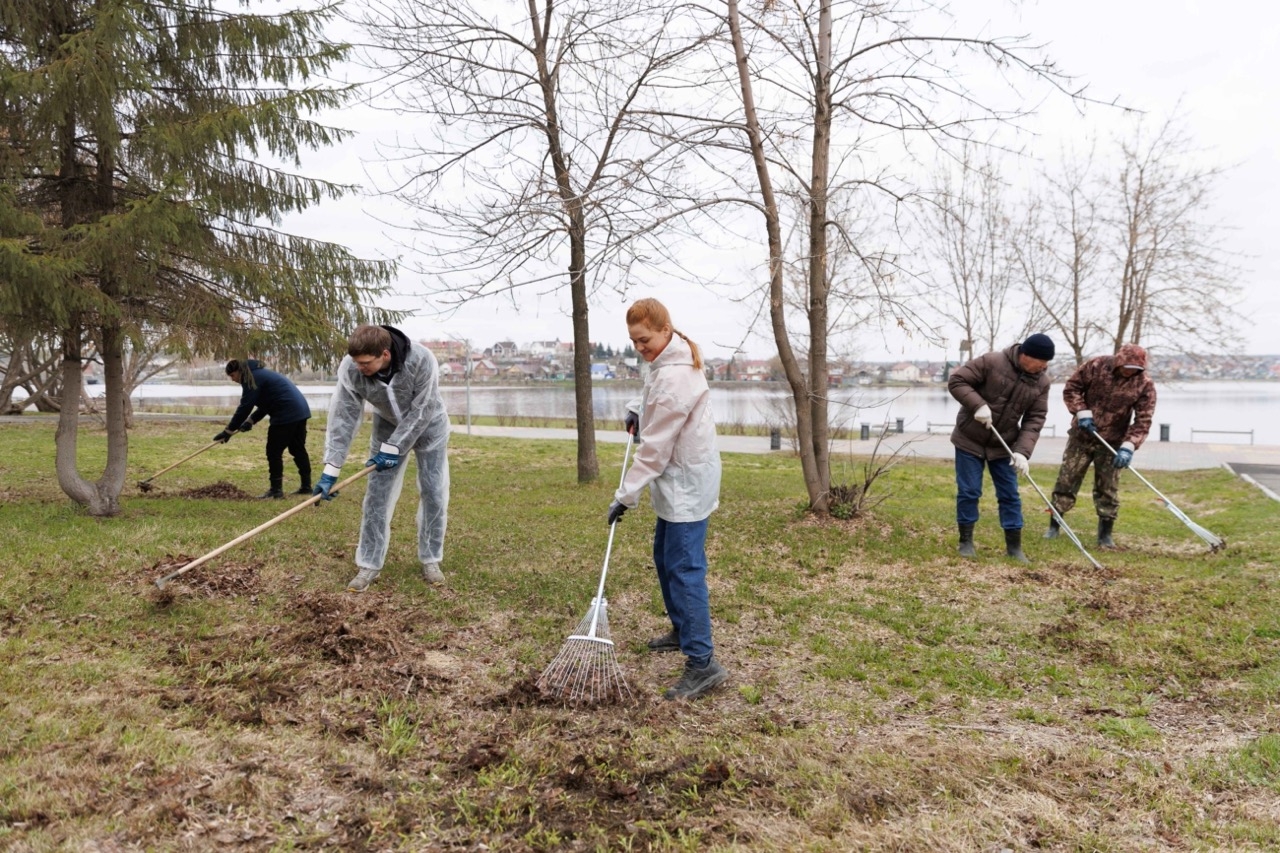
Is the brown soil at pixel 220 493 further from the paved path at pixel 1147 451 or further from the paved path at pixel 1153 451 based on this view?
the paved path at pixel 1147 451

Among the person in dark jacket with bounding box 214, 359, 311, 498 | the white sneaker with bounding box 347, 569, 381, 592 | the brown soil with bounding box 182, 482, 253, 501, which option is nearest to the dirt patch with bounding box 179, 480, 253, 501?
the brown soil with bounding box 182, 482, 253, 501

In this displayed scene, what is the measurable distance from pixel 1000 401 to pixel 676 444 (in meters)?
4.07

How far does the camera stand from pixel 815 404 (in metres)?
7.94

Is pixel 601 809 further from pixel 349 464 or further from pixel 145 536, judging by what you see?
pixel 349 464

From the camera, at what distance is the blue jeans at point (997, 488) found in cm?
668

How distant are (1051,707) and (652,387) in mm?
2389

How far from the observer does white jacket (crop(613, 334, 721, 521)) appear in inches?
148

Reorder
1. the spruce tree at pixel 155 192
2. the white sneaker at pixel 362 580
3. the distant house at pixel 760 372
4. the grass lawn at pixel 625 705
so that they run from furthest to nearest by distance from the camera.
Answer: the distant house at pixel 760 372
the spruce tree at pixel 155 192
the white sneaker at pixel 362 580
the grass lawn at pixel 625 705

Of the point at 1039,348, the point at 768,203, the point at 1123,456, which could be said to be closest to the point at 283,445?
the point at 768,203

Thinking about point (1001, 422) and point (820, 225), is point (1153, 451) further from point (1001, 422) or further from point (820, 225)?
point (820, 225)

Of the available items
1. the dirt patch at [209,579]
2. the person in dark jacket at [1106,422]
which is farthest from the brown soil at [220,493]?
the person in dark jacket at [1106,422]

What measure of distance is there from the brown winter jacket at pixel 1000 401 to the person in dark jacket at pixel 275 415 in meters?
6.66

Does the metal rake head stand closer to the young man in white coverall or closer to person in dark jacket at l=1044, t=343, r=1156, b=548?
the young man in white coverall

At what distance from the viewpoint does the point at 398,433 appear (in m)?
5.12
